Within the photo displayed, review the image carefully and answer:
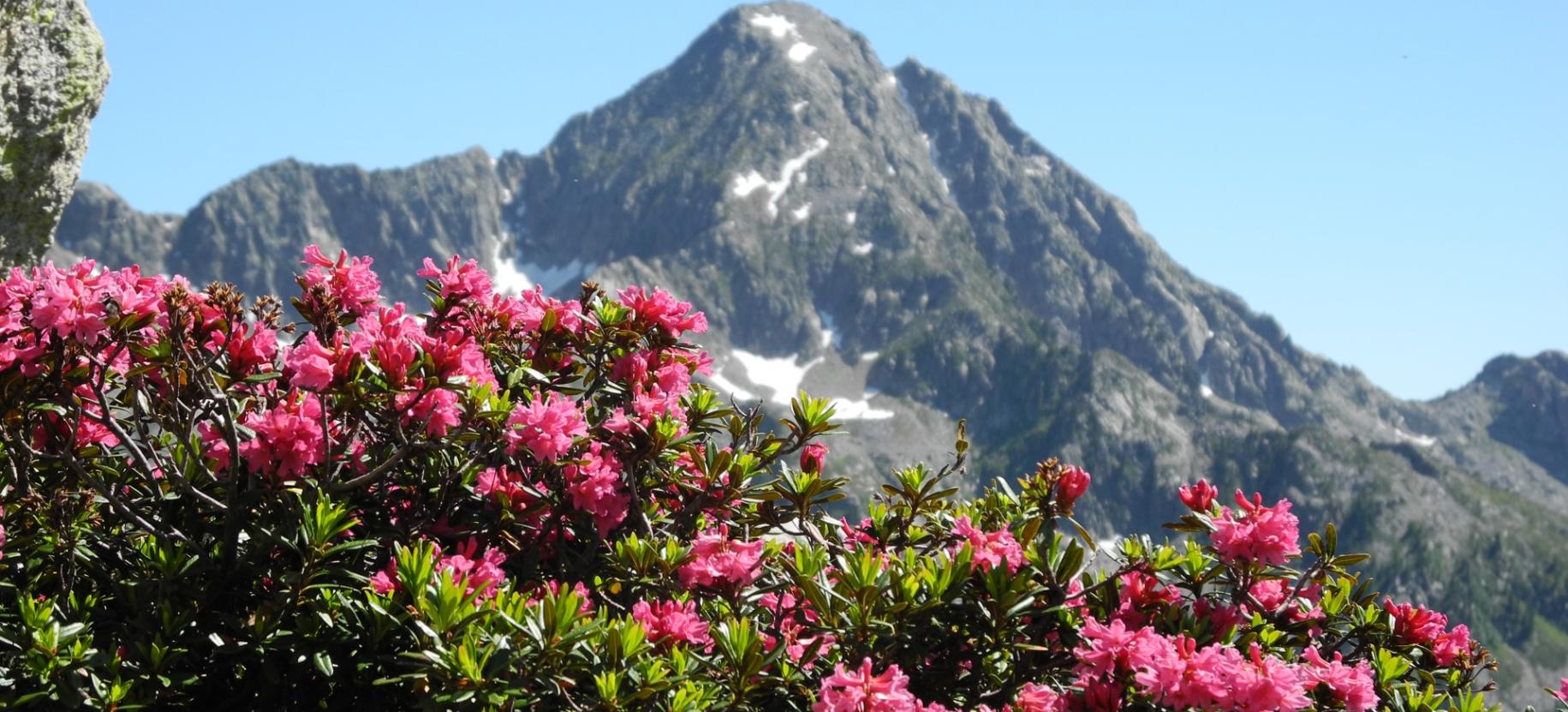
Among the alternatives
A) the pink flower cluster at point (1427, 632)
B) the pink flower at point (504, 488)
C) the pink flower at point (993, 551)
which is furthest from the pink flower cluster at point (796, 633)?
the pink flower cluster at point (1427, 632)

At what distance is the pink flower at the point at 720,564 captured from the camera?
17.8 ft

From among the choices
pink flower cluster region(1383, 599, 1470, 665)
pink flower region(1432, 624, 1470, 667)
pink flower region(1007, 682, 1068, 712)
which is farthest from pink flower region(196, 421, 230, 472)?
pink flower region(1432, 624, 1470, 667)

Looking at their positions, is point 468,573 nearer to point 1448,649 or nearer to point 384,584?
point 384,584

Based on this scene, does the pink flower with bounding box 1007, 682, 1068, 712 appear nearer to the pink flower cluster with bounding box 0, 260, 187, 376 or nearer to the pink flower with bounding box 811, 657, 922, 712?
the pink flower with bounding box 811, 657, 922, 712

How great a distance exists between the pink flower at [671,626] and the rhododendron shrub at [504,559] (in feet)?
0.06

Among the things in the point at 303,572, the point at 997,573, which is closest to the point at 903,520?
the point at 997,573

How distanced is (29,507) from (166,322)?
1.16 metres

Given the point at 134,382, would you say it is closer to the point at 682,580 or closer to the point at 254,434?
the point at 254,434

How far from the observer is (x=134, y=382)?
565 cm

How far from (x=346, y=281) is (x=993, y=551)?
3.68 metres

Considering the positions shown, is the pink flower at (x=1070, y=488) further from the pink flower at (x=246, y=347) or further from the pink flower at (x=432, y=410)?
the pink flower at (x=246, y=347)

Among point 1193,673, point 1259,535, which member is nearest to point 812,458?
point 1259,535

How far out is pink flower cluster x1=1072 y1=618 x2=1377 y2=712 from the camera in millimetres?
4590

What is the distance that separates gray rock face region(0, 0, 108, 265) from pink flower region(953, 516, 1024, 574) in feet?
27.0
